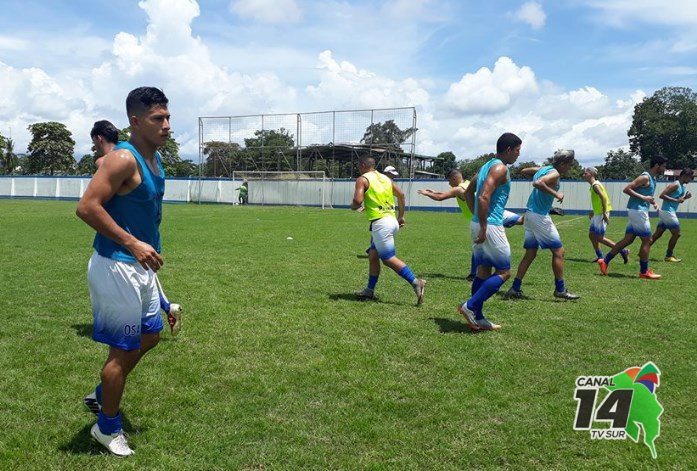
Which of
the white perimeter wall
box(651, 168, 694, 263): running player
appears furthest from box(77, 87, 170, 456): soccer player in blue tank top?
the white perimeter wall

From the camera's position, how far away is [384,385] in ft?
14.1

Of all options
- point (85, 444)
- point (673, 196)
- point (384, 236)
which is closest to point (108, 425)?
point (85, 444)

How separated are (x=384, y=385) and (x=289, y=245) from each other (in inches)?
375

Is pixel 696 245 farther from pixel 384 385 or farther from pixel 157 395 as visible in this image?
pixel 157 395

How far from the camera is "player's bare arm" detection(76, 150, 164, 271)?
2961 mm

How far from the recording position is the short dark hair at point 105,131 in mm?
4984

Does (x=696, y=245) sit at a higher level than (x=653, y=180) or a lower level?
lower

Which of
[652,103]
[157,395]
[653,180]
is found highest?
[652,103]

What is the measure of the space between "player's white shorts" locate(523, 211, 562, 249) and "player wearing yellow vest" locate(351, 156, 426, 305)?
1.91 meters

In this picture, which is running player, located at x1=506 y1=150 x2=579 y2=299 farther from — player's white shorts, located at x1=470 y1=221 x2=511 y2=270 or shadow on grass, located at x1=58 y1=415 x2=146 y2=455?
shadow on grass, located at x1=58 y1=415 x2=146 y2=455

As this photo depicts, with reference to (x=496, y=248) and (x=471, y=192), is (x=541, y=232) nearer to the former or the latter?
(x=471, y=192)

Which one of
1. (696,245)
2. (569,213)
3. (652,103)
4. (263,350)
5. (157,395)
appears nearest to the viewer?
(157,395)

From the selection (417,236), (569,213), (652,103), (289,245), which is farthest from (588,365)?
(652,103)

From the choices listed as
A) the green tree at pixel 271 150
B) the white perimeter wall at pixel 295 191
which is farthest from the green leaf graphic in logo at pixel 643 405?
the green tree at pixel 271 150
